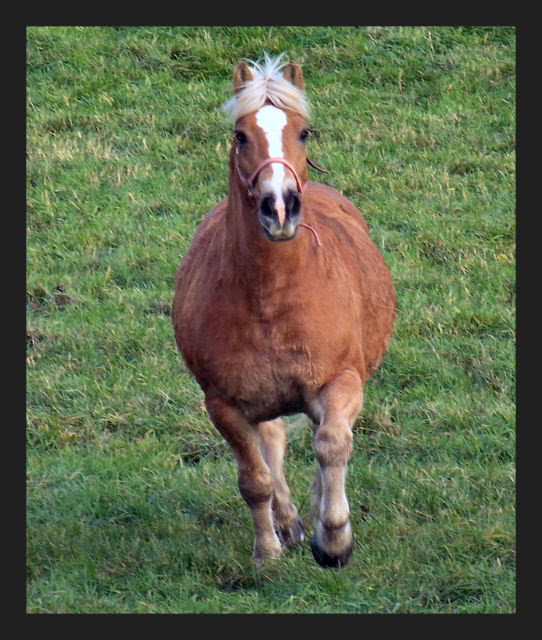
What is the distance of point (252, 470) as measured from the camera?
7.13 meters

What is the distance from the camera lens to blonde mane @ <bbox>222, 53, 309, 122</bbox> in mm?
6434

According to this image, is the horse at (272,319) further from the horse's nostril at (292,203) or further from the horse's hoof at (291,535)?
the horse's hoof at (291,535)

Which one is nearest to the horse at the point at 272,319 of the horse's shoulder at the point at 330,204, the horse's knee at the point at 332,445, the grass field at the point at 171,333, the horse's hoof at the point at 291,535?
the horse's knee at the point at 332,445

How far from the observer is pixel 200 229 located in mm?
8352

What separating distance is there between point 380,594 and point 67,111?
887 centimetres

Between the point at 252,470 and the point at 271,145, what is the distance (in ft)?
6.37

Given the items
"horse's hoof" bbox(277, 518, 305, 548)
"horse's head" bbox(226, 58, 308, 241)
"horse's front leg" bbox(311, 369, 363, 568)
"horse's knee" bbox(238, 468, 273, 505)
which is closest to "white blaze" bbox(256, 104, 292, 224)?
"horse's head" bbox(226, 58, 308, 241)

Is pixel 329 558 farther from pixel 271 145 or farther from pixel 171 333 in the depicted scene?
pixel 171 333

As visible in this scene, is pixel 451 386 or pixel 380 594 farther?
pixel 451 386

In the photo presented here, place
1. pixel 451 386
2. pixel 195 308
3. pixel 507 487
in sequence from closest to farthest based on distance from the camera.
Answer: pixel 195 308, pixel 507 487, pixel 451 386

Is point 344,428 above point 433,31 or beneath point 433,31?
beneath

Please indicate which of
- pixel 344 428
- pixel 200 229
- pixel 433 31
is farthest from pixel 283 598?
pixel 433 31

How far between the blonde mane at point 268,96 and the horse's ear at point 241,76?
15 cm

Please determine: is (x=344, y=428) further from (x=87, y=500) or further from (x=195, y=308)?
(x=87, y=500)
